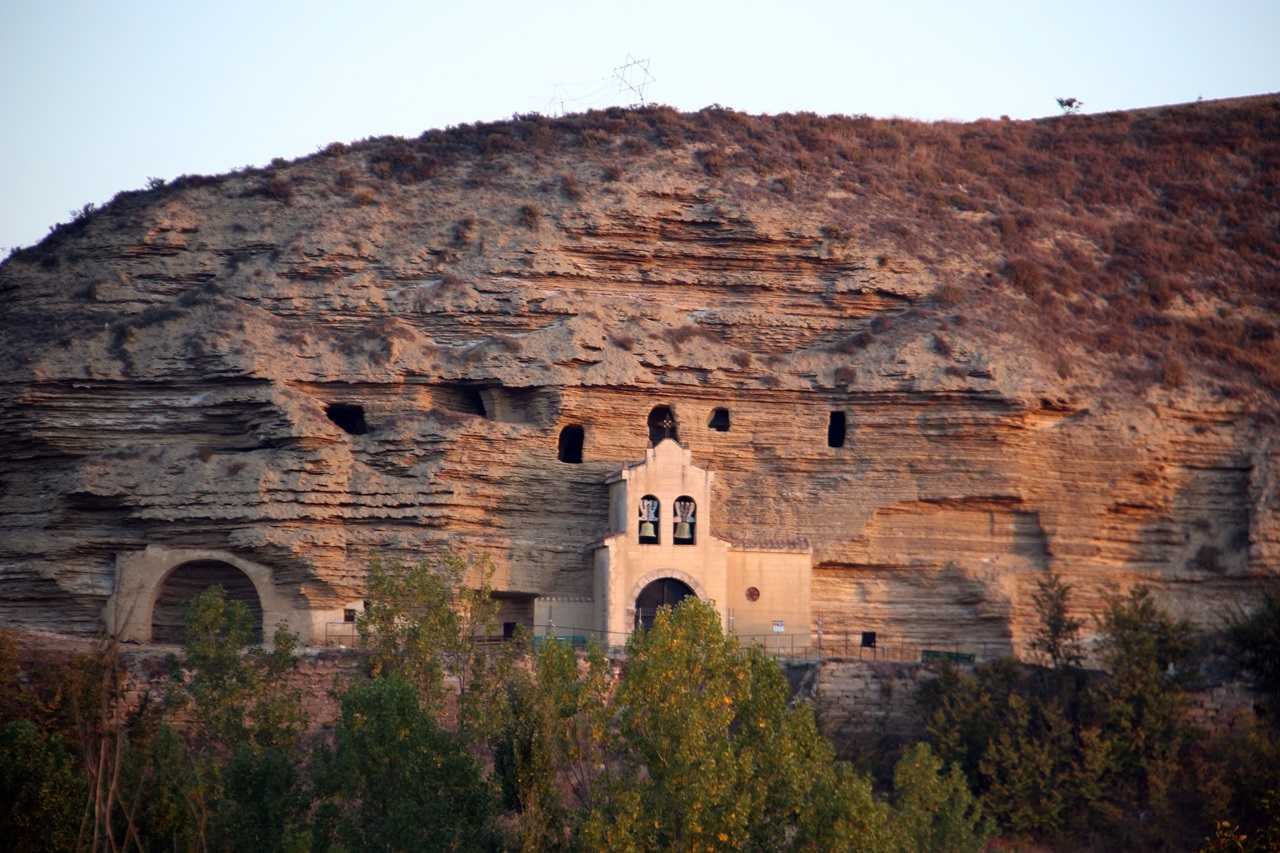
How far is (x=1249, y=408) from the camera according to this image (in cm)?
4409

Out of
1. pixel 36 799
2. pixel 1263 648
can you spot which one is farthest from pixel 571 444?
pixel 36 799

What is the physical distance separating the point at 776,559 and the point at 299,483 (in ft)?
40.4

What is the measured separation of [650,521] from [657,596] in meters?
1.94

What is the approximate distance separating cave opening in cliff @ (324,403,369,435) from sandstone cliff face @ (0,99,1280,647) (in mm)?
97

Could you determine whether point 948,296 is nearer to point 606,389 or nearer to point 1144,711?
point 606,389

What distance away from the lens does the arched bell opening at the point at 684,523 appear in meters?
41.4

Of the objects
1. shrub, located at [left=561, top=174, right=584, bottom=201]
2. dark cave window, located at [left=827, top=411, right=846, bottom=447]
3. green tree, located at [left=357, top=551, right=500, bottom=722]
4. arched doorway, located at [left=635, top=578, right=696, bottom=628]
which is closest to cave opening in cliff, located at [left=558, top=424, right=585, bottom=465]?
arched doorway, located at [left=635, top=578, right=696, bottom=628]

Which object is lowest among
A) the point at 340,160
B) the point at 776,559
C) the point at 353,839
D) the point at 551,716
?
the point at 353,839

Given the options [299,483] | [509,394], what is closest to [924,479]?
[509,394]

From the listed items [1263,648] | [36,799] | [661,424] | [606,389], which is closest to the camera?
[36,799]

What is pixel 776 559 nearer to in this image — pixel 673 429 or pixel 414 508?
pixel 673 429

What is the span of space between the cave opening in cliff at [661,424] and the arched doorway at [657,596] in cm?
430

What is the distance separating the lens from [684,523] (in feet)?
136

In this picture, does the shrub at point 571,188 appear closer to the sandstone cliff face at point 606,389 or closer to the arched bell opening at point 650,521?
the sandstone cliff face at point 606,389
